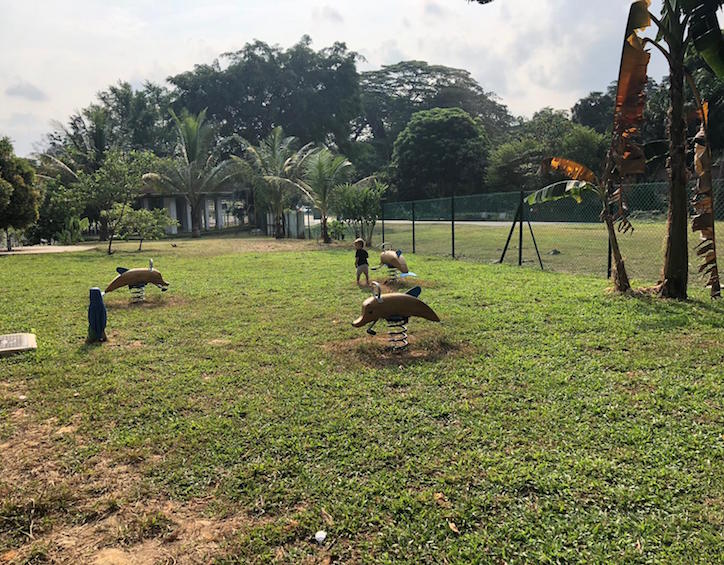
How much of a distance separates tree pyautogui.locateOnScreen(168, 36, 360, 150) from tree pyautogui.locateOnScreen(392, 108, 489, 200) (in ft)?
21.0

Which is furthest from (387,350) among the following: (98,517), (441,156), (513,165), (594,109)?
(594,109)

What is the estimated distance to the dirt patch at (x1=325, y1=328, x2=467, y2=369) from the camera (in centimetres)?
528

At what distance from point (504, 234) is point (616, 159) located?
1369 cm

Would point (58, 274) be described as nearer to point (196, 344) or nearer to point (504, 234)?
point (196, 344)

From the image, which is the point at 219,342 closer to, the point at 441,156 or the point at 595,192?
the point at 595,192

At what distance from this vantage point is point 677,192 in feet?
25.8

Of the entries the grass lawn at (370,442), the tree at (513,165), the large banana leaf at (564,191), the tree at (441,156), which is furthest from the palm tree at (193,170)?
the grass lawn at (370,442)

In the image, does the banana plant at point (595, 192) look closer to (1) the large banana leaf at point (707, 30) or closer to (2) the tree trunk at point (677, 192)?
(2) the tree trunk at point (677, 192)

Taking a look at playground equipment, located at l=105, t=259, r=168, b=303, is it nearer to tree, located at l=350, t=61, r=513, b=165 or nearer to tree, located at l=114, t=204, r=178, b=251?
tree, located at l=114, t=204, r=178, b=251

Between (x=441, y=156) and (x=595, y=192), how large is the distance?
33.2 m

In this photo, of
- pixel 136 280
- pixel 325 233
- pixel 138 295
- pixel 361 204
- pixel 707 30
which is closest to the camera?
pixel 707 30

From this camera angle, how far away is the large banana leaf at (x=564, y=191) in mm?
9102

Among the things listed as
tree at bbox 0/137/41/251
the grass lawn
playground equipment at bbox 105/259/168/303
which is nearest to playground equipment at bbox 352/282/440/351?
the grass lawn

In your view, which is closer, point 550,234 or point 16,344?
point 16,344
